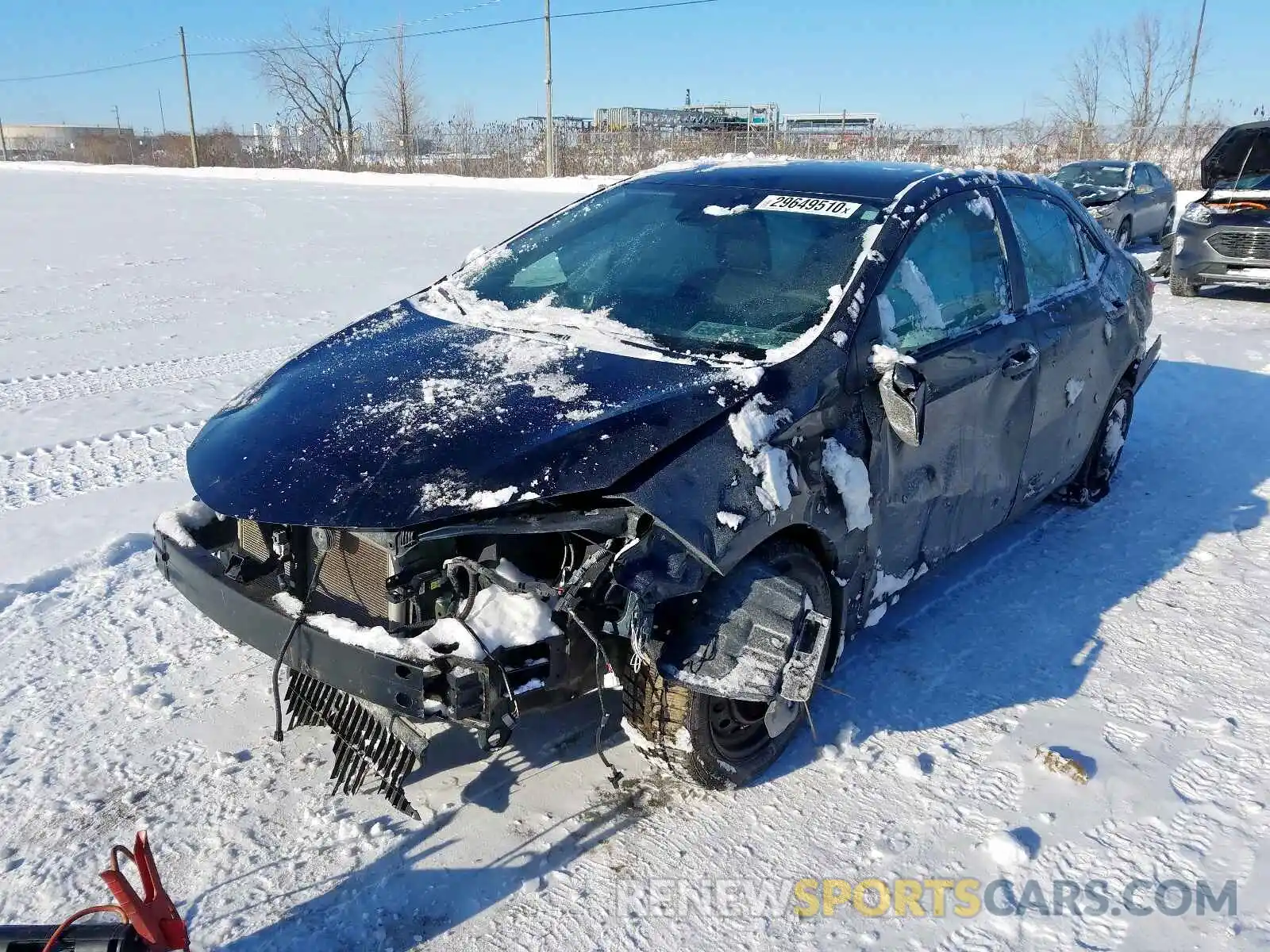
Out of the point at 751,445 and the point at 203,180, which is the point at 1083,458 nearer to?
the point at 751,445

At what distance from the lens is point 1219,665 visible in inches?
141

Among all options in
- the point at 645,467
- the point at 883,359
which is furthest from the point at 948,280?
the point at 645,467

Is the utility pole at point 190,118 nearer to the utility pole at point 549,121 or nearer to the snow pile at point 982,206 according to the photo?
the utility pole at point 549,121

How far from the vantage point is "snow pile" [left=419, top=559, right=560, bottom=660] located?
228 cm

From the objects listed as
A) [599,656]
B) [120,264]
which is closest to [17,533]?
[599,656]

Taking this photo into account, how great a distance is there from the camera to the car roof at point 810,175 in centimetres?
352

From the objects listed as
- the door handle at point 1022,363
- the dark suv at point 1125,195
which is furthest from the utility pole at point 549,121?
the door handle at point 1022,363

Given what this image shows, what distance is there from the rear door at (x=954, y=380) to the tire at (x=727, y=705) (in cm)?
51

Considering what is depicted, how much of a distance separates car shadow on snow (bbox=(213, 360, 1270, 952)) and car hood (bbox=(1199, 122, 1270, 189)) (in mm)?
6884

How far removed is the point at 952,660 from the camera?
3568mm

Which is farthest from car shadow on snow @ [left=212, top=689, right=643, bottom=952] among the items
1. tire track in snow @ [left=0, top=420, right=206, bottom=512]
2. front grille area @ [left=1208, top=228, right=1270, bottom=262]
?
front grille area @ [left=1208, top=228, right=1270, bottom=262]

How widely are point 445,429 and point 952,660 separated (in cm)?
215

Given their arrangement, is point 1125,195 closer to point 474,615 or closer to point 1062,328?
point 1062,328

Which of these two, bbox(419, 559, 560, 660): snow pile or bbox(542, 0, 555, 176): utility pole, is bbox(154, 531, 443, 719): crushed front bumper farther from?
bbox(542, 0, 555, 176): utility pole
